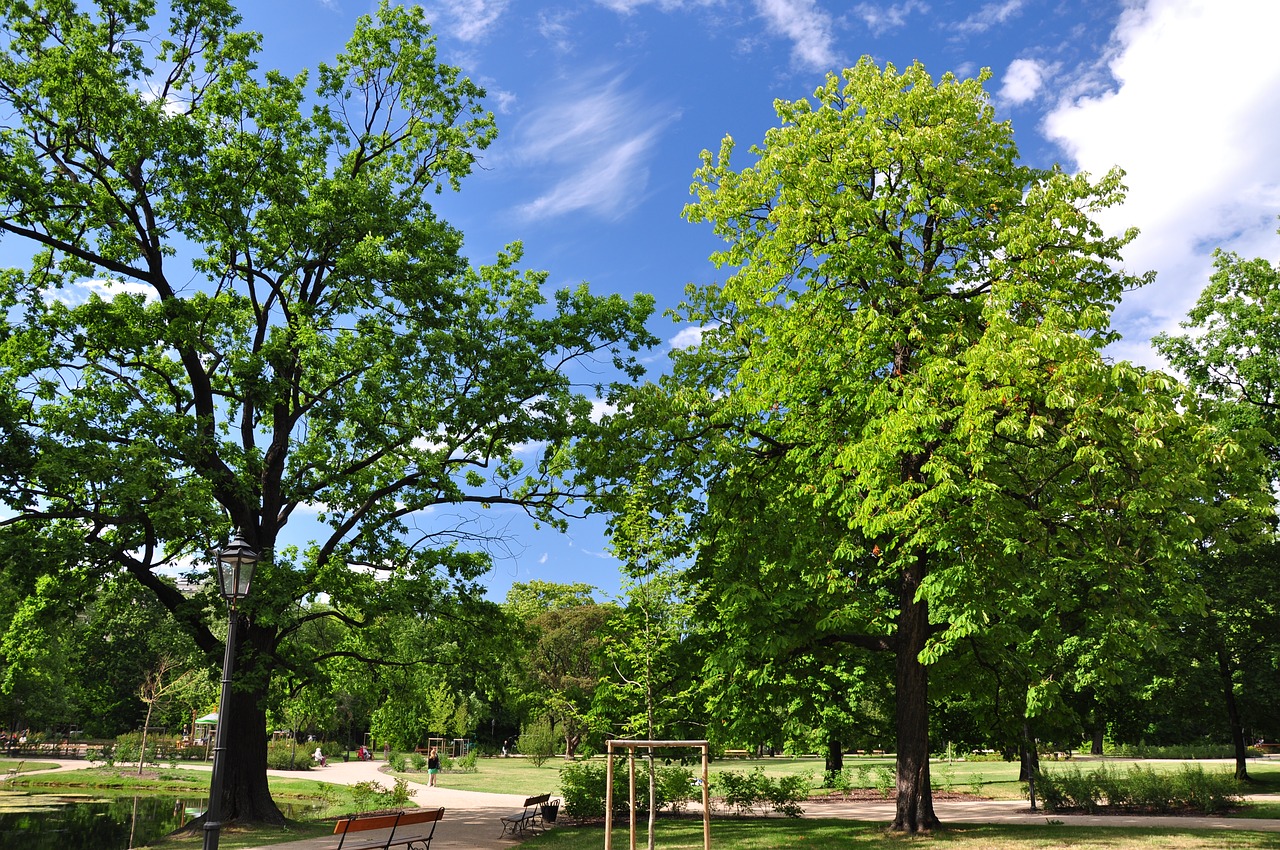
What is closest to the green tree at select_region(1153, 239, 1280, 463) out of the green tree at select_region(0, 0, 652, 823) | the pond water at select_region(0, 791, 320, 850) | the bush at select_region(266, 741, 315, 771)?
the green tree at select_region(0, 0, 652, 823)

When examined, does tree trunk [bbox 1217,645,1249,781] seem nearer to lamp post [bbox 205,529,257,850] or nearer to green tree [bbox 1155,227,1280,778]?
green tree [bbox 1155,227,1280,778]

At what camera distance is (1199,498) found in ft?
44.7

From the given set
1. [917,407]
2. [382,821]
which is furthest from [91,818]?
[917,407]

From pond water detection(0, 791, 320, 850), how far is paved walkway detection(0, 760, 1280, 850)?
450 centimetres

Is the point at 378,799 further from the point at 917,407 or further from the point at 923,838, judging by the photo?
the point at 917,407

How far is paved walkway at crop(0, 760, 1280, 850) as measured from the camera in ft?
53.7

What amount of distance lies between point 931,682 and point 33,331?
21.5 metres

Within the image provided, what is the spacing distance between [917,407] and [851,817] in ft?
41.4

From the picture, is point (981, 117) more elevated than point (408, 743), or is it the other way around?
point (981, 117)

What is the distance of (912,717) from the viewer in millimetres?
16484

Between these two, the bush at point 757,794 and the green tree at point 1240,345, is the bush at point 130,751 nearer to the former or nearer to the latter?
the bush at point 757,794

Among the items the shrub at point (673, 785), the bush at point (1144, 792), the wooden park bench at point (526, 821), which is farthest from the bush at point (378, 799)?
the bush at point (1144, 792)

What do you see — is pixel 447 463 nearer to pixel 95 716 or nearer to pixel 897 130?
pixel 897 130

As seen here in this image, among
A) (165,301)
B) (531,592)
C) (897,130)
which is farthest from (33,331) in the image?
(531,592)
